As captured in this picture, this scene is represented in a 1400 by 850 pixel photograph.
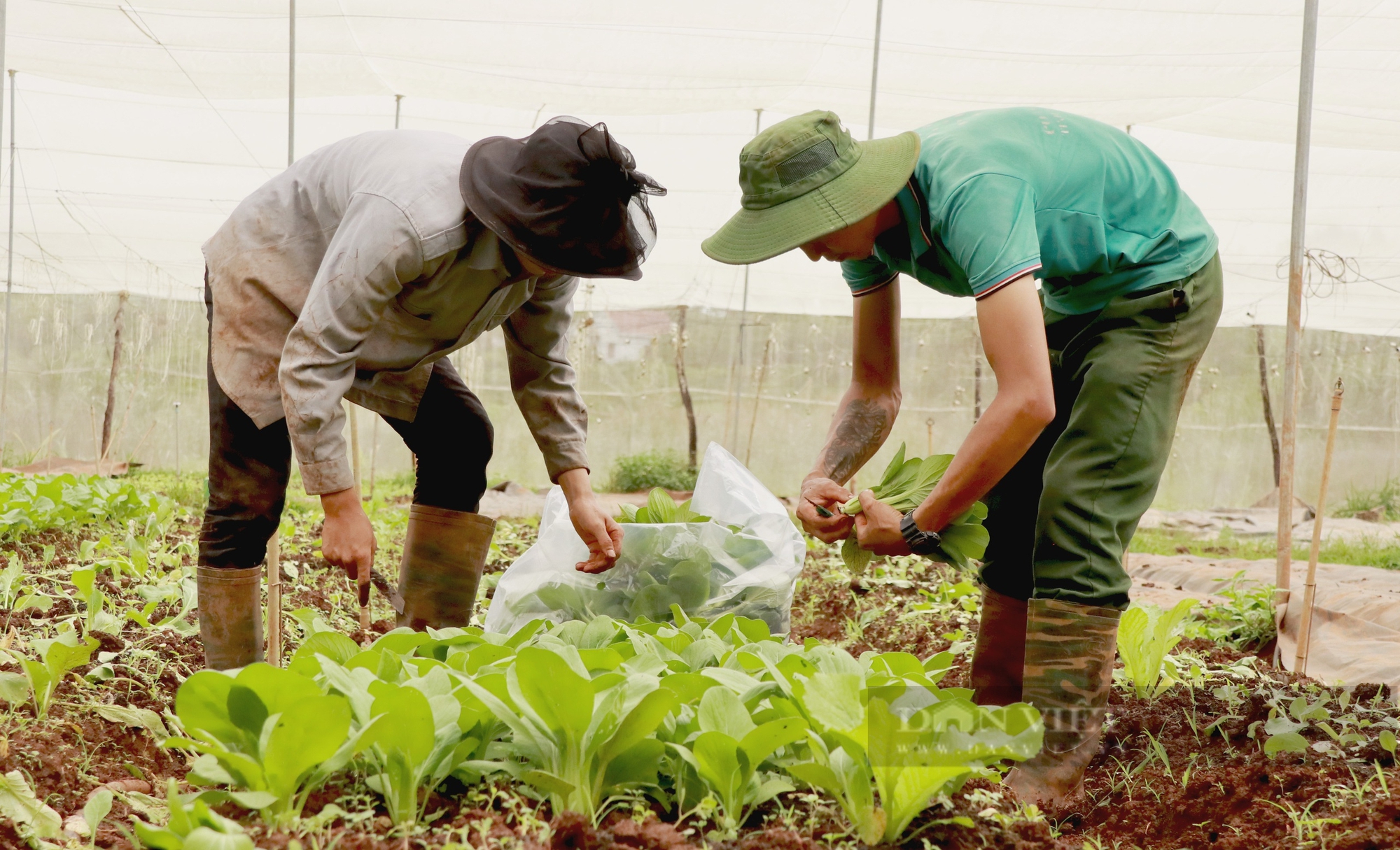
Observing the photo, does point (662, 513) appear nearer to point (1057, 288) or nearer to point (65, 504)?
point (1057, 288)

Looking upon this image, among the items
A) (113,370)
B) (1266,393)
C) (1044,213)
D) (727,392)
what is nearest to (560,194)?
(1044,213)

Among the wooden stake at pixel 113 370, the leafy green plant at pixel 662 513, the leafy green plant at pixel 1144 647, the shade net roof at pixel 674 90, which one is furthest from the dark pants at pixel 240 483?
the wooden stake at pixel 113 370

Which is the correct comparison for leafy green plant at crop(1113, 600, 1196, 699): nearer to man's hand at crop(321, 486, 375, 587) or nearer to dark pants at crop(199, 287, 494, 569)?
man's hand at crop(321, 486, 375, 587)

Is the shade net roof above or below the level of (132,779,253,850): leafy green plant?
above

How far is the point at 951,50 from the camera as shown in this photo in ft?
22.1

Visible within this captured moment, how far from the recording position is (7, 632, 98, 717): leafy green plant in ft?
5.72

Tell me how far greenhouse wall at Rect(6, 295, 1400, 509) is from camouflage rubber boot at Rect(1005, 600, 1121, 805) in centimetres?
842

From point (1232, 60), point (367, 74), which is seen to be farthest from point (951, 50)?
point (367, 74)

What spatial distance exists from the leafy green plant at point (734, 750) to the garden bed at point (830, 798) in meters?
0.03

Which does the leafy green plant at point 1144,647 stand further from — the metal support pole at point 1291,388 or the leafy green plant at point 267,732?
the leafy green plant at point 267,732

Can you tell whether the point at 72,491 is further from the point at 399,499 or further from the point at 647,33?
the point at 647,33

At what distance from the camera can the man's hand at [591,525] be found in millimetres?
2332

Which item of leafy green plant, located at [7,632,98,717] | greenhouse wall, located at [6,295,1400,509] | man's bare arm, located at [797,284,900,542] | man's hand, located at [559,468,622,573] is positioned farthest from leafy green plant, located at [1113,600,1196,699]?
greenhouse wall, located at [6,295,1400,509]

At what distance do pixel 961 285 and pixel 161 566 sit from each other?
9.98 ft
